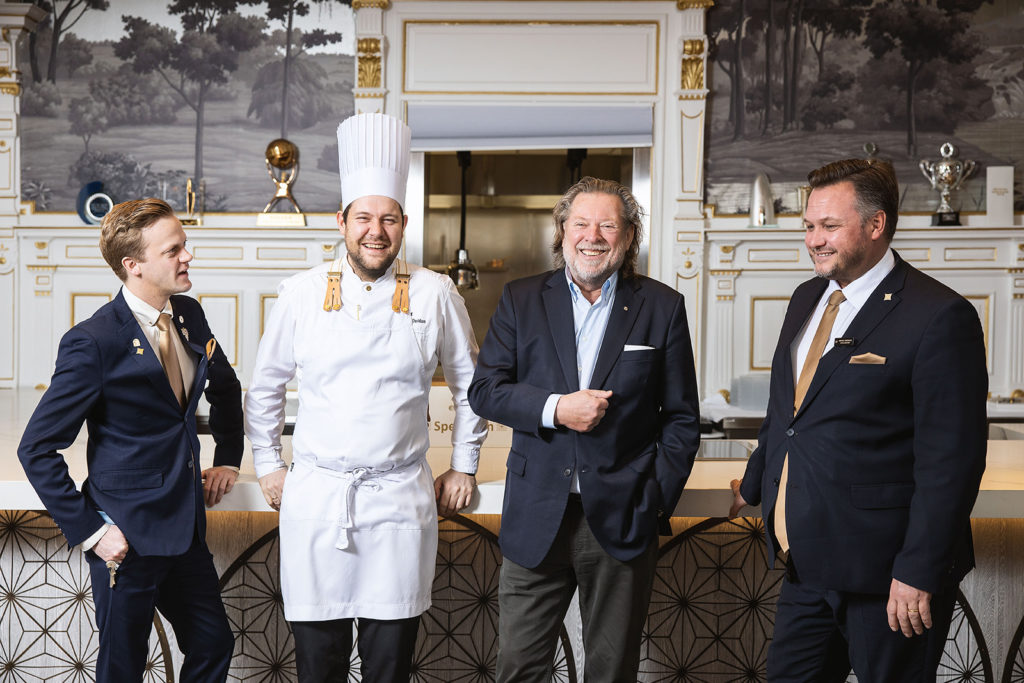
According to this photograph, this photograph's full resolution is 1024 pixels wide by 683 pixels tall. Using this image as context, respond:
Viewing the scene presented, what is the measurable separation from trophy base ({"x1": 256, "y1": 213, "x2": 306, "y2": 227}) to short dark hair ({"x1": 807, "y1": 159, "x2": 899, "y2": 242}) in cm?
432

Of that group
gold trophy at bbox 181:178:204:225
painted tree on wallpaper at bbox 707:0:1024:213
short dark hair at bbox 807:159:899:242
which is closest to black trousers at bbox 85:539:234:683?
short dark hair at bbox 807:159:899:242

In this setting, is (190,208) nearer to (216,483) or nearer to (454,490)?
(216,483)

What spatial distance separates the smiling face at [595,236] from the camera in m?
1.89

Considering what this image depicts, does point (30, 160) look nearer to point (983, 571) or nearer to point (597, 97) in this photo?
point (597, 97)

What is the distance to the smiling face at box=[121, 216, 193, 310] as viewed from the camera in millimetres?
1904

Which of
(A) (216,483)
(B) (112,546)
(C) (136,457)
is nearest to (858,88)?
(A) (216,483)

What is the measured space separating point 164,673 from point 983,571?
213 cm

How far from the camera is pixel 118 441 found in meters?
1.88

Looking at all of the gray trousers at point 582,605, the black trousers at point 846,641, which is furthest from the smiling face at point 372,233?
the black trousers at point 846,641

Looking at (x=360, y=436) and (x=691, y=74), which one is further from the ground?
(x=691, y=74)

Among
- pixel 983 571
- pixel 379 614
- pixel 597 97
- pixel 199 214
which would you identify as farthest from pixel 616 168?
pixel 379 614

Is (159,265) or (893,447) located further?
(159,265)

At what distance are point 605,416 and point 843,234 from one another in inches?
22.6

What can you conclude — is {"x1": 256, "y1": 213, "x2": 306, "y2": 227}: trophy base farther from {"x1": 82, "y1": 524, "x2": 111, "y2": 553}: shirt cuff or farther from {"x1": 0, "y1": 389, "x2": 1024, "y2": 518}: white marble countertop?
{"x1": 82, "y1": 524, "x2": 111, "y2": 553}: shirt cuff
